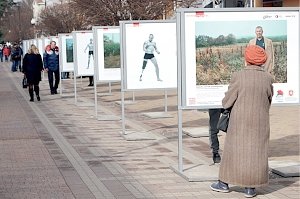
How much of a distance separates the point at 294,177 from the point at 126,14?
16030mm

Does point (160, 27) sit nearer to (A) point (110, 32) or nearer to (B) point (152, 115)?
(A) point (110, 32)

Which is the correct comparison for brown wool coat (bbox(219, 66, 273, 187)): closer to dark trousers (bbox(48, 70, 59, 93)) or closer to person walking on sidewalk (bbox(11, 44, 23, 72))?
dark trousers (bbox(48, 70, 59, 93))

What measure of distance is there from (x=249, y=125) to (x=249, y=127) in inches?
0.9

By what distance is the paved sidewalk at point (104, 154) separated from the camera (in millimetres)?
8234

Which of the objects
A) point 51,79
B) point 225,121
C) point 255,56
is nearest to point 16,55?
point 51,79

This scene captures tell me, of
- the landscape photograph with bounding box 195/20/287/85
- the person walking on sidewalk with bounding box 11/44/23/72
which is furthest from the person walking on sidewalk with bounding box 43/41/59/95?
the person walking on sidewalk with bounding box 11/44/23/72

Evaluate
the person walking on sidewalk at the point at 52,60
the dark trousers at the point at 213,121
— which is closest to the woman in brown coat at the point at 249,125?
the dark trousers at the point at 213,121

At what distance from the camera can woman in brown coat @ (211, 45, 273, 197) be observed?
7520mm

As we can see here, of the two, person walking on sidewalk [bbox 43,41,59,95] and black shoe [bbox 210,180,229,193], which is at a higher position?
person walking on sidewalk [bbox 43,41,59,95]

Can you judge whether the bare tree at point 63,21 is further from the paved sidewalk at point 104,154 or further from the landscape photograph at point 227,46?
the landscape photograph at point 227,46

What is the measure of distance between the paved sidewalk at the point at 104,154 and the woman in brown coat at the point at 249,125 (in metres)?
0.43

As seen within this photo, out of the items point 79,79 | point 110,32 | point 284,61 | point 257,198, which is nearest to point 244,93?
point 257,198

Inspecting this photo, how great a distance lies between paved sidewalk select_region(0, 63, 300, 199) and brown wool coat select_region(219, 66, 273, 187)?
435 mm

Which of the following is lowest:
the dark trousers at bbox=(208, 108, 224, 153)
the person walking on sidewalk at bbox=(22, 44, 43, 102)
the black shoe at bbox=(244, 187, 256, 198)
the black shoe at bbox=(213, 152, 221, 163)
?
the black shoe at bbox=(244, 187, 256, 198)
